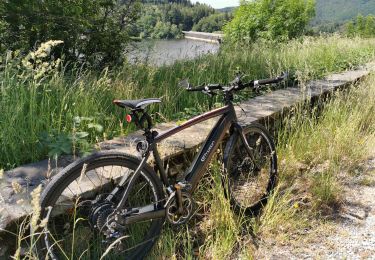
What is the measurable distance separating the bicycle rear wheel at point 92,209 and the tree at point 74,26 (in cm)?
253

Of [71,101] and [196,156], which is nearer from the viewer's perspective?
[196,156]

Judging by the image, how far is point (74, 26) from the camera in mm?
4957

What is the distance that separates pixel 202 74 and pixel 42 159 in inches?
127

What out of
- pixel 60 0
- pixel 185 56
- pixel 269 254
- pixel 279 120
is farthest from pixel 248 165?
pixel 185 56

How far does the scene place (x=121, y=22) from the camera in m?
6.13

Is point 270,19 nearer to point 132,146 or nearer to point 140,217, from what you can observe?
point 132,146

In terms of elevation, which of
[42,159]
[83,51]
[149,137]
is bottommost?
[42,159]

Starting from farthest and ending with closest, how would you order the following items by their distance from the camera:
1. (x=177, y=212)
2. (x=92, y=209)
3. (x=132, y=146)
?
(x=132, y=146) → (x=177, y=212) → (x=92, y=209)

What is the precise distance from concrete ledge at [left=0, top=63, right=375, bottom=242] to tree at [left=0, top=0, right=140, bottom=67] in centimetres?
210

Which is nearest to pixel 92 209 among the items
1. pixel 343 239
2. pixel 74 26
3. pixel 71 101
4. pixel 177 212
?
pixel 177 212

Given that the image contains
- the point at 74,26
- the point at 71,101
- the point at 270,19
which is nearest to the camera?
the point at 71,101

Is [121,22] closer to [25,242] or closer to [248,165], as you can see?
[248,165]

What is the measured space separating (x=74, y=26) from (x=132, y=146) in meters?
2.84

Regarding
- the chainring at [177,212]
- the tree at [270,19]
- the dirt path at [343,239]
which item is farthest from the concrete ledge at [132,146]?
the tree at [270,19]
